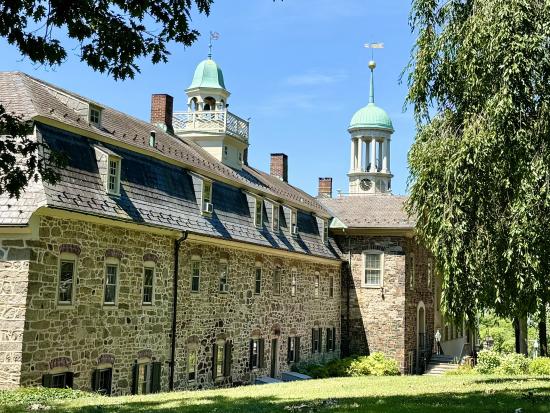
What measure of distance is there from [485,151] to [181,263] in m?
10.7

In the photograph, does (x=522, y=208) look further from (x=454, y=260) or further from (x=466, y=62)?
(x=466, y=62)

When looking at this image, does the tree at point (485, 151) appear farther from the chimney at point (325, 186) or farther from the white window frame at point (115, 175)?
the chimney at point (325, 186)

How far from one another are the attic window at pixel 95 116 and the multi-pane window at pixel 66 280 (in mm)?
5175

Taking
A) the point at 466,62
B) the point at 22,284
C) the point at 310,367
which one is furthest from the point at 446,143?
the point at 310,367

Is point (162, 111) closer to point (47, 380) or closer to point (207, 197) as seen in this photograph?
point (207, 197)

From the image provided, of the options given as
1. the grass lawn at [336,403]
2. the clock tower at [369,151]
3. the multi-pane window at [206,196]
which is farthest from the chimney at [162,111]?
the clock tower at [369,151]

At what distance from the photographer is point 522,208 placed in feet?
43.7

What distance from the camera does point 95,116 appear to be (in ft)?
66.0

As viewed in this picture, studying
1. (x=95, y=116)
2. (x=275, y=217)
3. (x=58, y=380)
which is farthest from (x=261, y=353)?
(x=58, y=380)

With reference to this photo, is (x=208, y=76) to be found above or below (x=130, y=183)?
above

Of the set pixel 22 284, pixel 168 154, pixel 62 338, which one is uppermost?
pixel 168 154

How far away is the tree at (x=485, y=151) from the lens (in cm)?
1340

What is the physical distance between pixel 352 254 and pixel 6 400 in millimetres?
25076

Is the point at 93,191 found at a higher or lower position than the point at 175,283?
higher
